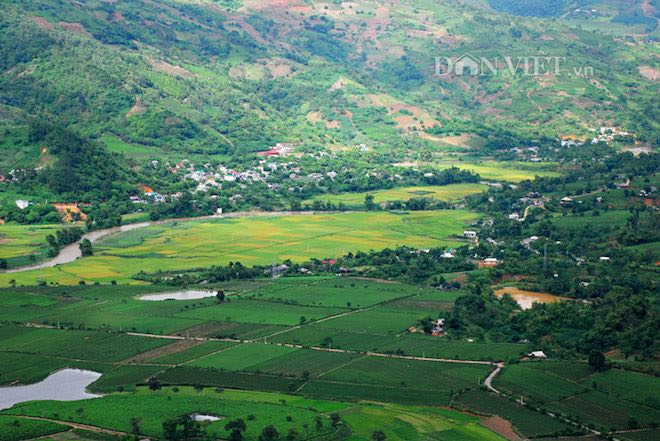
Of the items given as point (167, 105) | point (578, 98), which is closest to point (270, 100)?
point (167, 105)

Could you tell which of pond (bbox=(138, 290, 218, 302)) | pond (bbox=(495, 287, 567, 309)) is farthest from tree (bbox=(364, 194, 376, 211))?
pond (bbox=(495, 287, 567, 309))

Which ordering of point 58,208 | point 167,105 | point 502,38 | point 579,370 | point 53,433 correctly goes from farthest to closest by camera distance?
point 502,38
point 167,105
point 58,208
point 579,370
point 53,433

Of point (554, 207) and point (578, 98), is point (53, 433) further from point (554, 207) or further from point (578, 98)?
point (578, 98)

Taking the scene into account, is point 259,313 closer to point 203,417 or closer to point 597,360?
point 203,417

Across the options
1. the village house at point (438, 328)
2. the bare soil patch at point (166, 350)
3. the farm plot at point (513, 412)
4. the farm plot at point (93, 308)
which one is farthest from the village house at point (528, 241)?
the farm plot at point (513, 412)

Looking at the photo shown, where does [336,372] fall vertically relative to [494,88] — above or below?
below

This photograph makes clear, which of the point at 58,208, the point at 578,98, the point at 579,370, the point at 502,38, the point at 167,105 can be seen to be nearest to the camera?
the point at 579,370

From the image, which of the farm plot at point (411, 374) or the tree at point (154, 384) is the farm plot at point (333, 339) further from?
the tree at point (154, 384)
